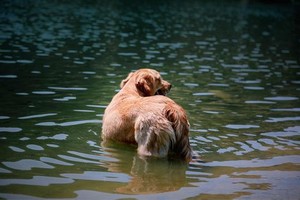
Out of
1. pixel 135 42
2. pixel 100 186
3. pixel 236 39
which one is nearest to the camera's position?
pixel 100 186

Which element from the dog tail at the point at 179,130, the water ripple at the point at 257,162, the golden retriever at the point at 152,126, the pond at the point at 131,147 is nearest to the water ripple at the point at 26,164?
the pond at the point at 131,147

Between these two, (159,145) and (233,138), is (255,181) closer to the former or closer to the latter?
(159,145)

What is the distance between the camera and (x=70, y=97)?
11.9 m

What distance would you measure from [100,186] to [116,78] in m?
9.23

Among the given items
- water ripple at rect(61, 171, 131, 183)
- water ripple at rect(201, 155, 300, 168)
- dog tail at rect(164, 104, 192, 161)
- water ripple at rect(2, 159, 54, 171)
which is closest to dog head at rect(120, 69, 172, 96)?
dog tail at rect(164, 104, 192, 161)

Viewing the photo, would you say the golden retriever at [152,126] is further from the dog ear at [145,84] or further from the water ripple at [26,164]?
the water ripple at [26,164]

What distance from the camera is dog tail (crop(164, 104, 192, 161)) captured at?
6.89m

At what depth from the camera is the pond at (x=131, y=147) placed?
6199mm

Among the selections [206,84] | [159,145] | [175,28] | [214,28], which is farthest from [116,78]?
[214,28]

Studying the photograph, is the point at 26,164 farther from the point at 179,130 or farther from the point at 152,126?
the point at 179,130

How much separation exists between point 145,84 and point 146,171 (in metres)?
2.56

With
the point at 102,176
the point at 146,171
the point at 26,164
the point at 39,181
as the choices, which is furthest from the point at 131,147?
the point at 39,181

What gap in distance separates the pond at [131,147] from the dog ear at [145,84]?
49.3 inches

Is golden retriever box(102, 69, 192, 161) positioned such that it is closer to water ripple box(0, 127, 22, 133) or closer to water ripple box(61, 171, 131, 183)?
water ripple box(61, 171, 131, 183)
